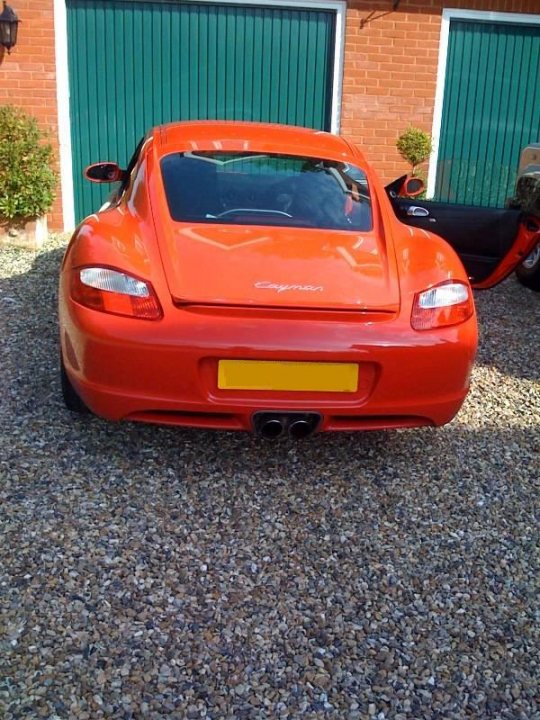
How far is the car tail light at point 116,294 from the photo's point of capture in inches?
118

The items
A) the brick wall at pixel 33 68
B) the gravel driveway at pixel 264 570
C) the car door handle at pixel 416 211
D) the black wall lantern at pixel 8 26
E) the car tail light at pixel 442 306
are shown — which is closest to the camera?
the gravel driveway at pixel 264 570

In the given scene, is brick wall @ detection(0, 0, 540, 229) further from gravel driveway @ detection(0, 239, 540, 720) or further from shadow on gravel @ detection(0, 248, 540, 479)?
gravel driveway @ detection(0, 239, 540, 720)

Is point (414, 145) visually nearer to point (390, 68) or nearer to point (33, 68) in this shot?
point (390, 68)

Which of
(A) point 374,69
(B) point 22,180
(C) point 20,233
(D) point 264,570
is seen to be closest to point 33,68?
(B) point 22,180

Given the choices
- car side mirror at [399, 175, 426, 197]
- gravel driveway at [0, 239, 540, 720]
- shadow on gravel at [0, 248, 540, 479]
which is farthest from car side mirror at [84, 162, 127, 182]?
car side mirror at [399, 175, 426, 197]

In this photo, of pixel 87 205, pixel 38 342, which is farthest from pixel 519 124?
pixel 38 342

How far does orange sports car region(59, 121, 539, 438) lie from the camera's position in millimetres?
2957

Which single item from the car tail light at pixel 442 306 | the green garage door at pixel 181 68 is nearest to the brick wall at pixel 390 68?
the green garage door at pixel 181 68

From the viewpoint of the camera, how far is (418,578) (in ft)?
8.79

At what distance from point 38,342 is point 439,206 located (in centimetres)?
282

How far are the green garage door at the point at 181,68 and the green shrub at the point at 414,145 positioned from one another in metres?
0.97

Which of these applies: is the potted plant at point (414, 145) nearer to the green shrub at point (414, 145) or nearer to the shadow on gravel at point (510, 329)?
the green shrub at point (414, 145)

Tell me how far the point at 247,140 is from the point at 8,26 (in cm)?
537

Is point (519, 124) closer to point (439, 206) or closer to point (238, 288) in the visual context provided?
point (439, 206)
